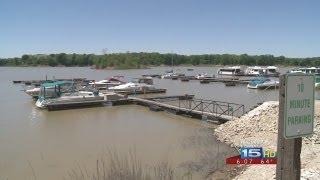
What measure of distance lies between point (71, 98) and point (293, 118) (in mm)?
35145

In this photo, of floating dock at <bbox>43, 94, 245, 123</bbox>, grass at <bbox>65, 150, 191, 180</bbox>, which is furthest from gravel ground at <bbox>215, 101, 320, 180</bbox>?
floating dock at <bbox>43, 94, 245, 123</bbox>

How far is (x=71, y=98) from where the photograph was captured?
1473 inches

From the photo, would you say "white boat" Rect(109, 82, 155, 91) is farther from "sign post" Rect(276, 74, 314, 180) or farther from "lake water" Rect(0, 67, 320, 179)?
"sign post" Rect(276, 74, 314, 180)

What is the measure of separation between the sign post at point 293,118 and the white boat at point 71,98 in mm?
33778

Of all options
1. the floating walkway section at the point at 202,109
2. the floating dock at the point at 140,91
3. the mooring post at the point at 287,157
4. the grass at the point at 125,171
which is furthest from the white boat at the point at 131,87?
the mooring post at the point at 287,157

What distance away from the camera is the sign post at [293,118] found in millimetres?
3480

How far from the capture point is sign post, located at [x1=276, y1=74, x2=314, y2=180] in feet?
11.4

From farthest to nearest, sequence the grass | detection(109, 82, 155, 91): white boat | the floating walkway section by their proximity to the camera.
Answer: detection(109, 82, 155, 91): white boat → the floating walkway section → the grass

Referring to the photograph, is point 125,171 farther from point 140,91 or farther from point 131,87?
point 140,91

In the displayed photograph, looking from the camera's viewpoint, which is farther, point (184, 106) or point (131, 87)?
point (131, 87)

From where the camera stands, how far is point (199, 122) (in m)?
27.1

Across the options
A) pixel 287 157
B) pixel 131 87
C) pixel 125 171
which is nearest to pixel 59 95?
pixel 131 87

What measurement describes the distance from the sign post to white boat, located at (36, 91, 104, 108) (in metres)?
33.8

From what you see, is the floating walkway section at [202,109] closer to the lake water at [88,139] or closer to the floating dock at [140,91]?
the lake water at [88,139]
